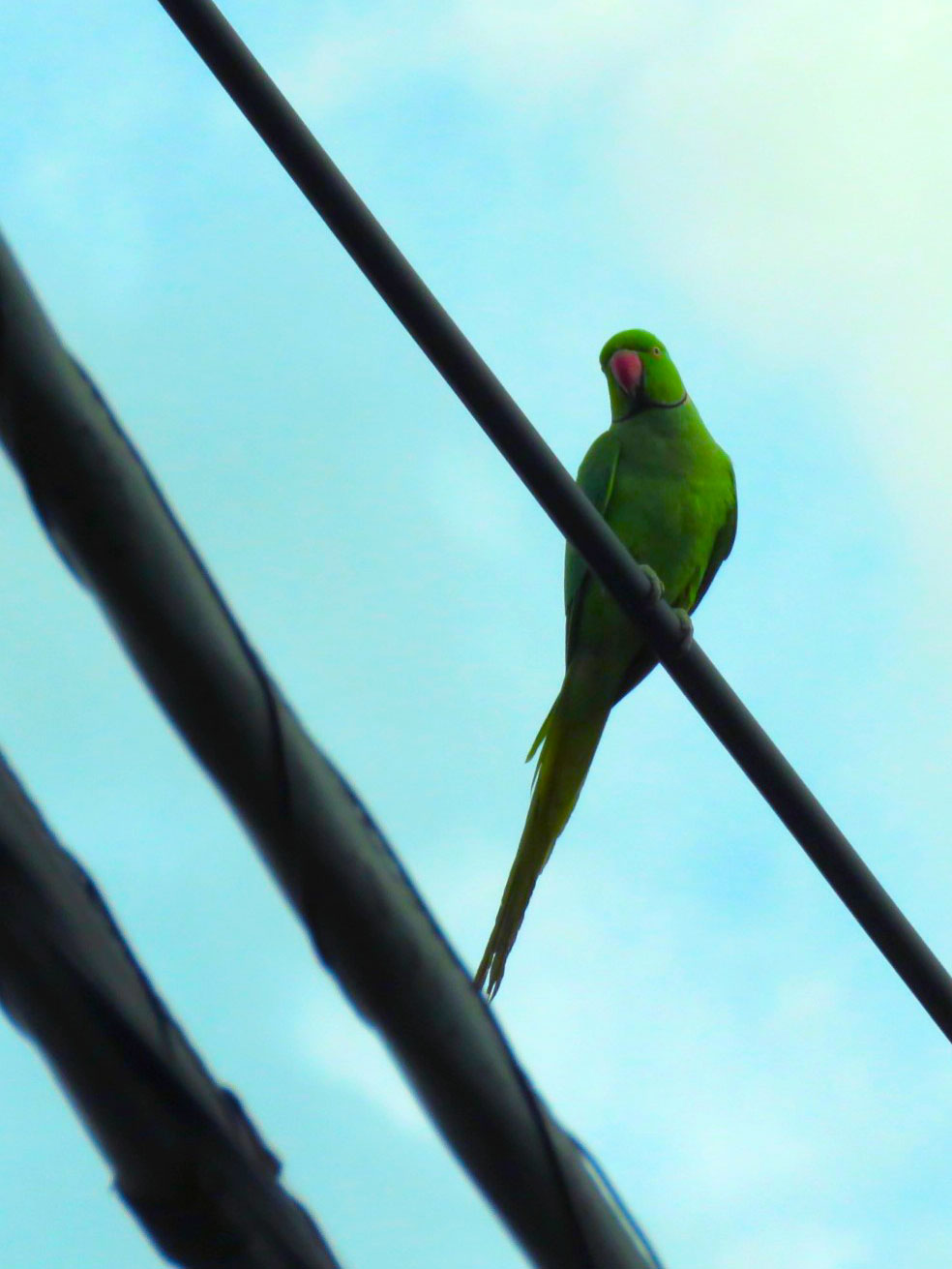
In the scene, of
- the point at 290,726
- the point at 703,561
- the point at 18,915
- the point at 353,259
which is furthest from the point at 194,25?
the point at 703,561

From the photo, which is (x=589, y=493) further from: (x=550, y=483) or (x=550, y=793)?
(x=550, y=483)

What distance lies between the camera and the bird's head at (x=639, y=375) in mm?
4473

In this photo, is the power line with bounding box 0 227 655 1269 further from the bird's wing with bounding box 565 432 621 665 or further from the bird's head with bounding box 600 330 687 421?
the bird's head with bounding box 600 330 687 421

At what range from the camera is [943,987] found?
1537mm

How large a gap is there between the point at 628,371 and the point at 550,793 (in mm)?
1657

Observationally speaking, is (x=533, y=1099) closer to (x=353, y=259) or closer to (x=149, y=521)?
(x=149, y=521)

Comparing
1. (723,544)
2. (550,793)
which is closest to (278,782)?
(550,793)

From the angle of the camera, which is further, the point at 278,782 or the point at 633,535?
the point at 633,535

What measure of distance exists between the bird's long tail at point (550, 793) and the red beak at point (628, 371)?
3.58 ft

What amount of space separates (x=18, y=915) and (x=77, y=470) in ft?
0.82

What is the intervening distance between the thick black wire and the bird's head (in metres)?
2.64

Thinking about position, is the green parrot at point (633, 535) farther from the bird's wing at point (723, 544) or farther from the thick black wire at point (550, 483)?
the thick black wire at point (550, 483)

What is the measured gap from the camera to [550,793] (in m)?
3.56

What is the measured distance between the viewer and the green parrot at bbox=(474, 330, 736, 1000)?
3791 mm
